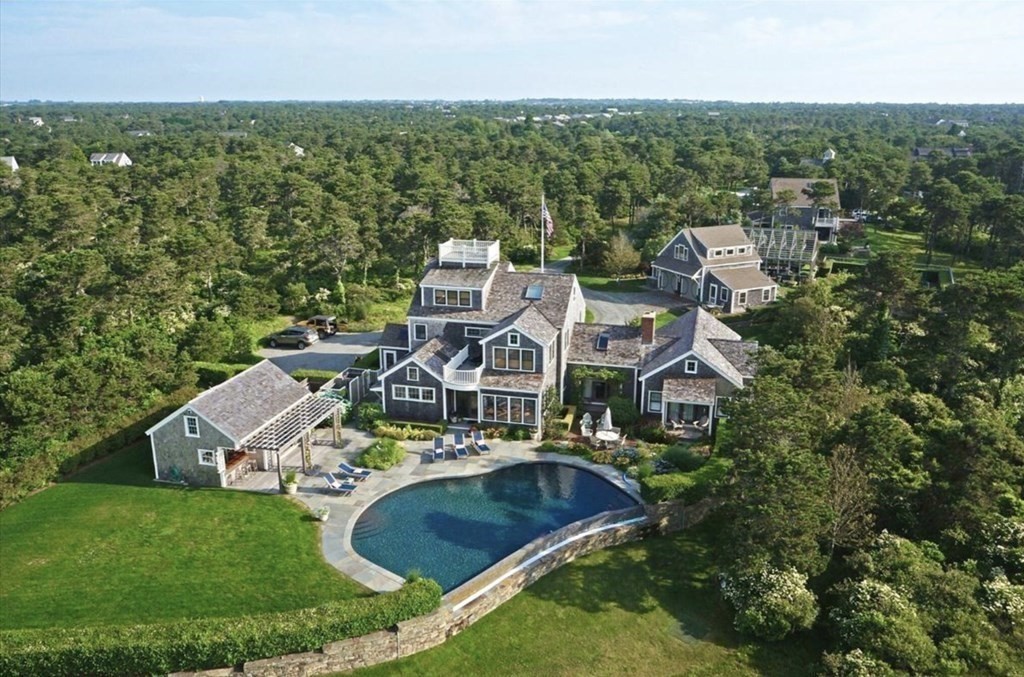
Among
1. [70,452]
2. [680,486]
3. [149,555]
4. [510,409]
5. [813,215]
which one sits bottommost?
[149,555]

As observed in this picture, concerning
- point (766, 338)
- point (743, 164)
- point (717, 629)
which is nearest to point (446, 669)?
point (717, 629)

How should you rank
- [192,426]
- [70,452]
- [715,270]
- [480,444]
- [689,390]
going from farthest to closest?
[715,270] < [689,390] < [480,444] < [70,452] < [192,426]

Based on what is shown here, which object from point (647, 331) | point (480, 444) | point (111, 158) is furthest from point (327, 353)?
point (111, 158)

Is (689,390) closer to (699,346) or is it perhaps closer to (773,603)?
A: (699,346)

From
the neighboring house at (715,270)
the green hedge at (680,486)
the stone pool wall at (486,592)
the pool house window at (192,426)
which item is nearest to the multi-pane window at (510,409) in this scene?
the green hedge at (680,486)

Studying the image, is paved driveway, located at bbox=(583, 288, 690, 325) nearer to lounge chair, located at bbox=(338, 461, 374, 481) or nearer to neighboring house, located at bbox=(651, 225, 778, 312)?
neighboring house, located at bbox=(651, 225, 778, 312)

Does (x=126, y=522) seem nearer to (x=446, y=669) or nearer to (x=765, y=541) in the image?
(x=446, y=669)

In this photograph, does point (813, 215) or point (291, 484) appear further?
point (813, 215)
